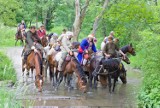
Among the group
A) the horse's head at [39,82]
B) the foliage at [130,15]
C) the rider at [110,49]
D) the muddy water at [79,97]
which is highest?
the foliage at [130,15]

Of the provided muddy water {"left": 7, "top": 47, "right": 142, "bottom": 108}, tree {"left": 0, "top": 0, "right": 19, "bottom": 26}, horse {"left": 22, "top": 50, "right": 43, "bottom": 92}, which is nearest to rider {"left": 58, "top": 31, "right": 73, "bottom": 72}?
horse {"left": 22, "top": 50, "right": 43, "bottom": 92}

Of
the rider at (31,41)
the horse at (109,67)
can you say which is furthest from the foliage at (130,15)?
the rider at (31,41)

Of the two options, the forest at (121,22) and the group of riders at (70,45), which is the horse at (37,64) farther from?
the forest at (121,22)

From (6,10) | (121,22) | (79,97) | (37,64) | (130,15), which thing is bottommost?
(79,97)

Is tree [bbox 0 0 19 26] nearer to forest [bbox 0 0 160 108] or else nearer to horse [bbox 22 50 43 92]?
forest [bbox 0 0 160 108]

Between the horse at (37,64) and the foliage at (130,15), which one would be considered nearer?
the horse at (37,64)

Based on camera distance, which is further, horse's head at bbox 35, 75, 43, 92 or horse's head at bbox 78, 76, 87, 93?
horse's head at bbox 35, 75, 43, 92

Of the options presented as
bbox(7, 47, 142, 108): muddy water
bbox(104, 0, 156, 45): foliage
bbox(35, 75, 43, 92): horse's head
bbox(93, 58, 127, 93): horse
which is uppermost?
bbox(104, 0, 156, 45): foliage

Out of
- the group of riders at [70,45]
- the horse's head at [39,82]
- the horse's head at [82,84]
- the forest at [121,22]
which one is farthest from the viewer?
the group of riders at [70,45]

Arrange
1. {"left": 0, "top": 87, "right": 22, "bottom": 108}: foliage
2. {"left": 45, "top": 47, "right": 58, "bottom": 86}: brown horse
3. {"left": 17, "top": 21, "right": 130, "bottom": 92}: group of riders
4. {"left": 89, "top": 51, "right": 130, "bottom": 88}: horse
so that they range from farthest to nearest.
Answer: {"left": 45, "top": 47, "right": 58, "bottom": 86}: brown horse → {"left": 89, "top": 51, "right": 130, "bottom": 88}: horse → {"left": 17, "top": 21, "right": 130, "bottom": 92}: group of riders → {"left": 0, "top": 87, "right": 22, "bottom": 108}: foliage

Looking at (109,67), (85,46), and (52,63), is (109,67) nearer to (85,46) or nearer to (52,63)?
(85,46)

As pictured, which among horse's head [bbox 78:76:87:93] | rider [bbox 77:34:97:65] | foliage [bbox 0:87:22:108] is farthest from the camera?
rider [bbox 77:34:97:65]

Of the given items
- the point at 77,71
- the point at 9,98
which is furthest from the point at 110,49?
the point at 9,98

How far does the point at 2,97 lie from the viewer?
771 centimetres
